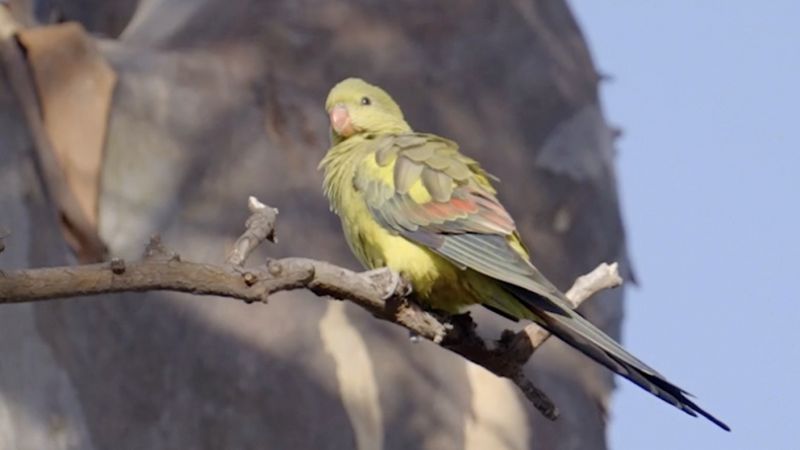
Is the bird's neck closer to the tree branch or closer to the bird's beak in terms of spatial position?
the bird's beak

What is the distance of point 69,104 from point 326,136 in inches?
29.4

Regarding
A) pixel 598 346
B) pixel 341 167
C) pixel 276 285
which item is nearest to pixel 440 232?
pixel 341 167

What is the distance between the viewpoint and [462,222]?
9.59ft

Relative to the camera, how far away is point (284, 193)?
179 inches

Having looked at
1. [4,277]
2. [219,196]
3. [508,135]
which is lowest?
[219,196]

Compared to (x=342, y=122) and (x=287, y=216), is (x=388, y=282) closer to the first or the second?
(x=342, y=122)

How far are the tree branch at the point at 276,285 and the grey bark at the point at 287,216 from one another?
1331 mm

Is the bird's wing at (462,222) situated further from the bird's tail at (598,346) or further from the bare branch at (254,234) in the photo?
the bare branch at (254,234)

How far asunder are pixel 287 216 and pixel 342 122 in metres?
1.19

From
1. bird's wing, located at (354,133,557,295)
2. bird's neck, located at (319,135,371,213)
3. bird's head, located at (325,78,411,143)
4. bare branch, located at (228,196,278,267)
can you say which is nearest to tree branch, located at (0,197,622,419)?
bare branch, located at (228,196,278,267)

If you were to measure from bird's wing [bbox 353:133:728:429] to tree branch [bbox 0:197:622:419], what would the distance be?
76 mm

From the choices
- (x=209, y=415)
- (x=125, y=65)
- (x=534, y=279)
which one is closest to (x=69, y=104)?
(x=125, y=65)

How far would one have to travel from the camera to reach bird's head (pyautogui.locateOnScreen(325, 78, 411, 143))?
3.36 meters

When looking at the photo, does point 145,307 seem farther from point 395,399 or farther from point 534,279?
point 534,279
